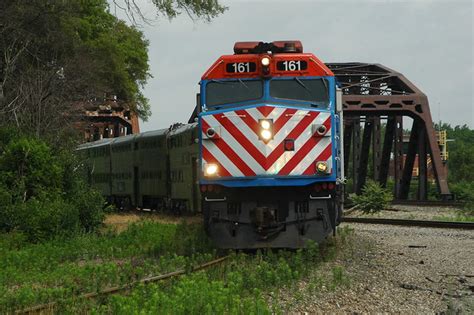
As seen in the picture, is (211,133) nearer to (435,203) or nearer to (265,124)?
(265,124)

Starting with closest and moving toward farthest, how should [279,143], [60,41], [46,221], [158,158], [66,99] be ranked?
[279,143]
[46,221]
[158,158]
[60,41]
[66,99]

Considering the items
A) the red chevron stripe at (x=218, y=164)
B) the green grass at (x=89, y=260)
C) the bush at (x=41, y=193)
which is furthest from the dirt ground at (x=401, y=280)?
the bush at (x=41, y=193)

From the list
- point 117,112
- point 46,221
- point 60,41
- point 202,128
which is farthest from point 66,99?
point 117,112

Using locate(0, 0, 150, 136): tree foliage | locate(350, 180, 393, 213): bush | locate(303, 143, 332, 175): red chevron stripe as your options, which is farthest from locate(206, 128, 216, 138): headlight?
locate(350, 180, 393, 213): bush

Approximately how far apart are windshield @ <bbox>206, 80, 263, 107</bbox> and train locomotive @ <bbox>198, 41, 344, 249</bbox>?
0.35 ft

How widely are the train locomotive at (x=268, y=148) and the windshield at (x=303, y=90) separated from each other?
2 centimetres

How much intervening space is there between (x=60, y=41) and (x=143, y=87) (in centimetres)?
2355

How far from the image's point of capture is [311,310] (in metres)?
6.79

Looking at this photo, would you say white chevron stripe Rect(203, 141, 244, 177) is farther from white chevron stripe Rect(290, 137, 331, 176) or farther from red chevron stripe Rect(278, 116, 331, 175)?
white chevron stripe Rect(290, 137, 331, 176)

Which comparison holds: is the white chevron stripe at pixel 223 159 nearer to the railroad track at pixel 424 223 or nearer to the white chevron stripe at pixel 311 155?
the white chevron stripe at pixel 311 155

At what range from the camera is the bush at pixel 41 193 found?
42.8ft

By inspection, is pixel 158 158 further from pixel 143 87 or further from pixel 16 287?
pixel 143 87

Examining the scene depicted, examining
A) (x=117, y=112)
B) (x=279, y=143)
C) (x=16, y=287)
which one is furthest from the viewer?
(x=117, y=112)

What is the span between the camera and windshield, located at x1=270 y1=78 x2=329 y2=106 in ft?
34.1
